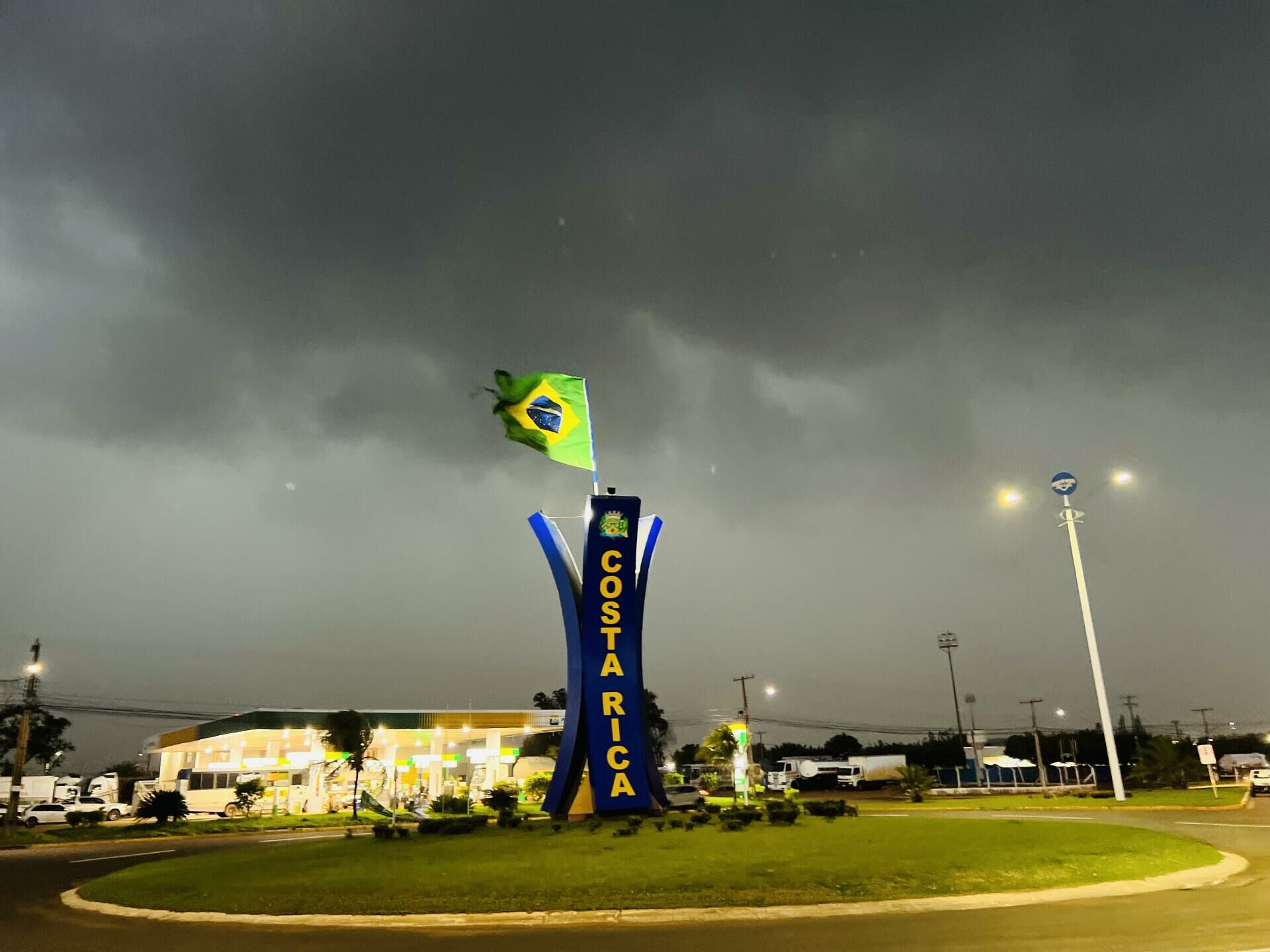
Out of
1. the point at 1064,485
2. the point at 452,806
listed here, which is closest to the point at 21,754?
the point at 452,806

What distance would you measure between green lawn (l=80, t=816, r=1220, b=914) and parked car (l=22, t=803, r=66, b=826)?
32565mm

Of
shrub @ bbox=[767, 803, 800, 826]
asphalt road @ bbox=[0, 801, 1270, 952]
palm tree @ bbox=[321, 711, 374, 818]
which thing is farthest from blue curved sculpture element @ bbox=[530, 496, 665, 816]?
palm tree @ bbox=[321, 711, 374, 818]

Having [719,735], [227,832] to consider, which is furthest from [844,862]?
[719,735]

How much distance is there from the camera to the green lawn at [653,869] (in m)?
14.3

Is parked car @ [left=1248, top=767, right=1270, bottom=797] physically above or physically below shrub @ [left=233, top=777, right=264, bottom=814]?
below

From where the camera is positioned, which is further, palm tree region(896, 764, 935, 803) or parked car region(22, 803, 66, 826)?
palm tree region(896, 764, 935, 803)

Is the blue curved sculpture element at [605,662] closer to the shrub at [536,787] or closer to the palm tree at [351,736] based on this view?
the palm tree at [351,736]

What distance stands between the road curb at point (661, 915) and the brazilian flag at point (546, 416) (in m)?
16.8

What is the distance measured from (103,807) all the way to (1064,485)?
180ft

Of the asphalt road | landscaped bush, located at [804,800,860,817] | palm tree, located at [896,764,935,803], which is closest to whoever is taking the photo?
the asphalt road

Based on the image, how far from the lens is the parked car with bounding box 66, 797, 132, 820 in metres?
51.3

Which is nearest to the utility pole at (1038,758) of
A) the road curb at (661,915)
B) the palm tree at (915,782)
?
the palm tree at (915,782)

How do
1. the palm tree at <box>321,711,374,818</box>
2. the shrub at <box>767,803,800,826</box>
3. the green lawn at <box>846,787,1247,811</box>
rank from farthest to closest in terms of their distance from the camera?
the palm tree at <box>321,711,374,818</box> → the green lawn at <box>846,787,1247,811</box> → the shrub at <box>767,803,800,826</box>

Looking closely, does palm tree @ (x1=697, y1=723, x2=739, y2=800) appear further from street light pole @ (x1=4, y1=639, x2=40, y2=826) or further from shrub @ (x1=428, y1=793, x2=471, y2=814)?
street light pole @ (x1=4, y1=639, x2=40, y2=826)
